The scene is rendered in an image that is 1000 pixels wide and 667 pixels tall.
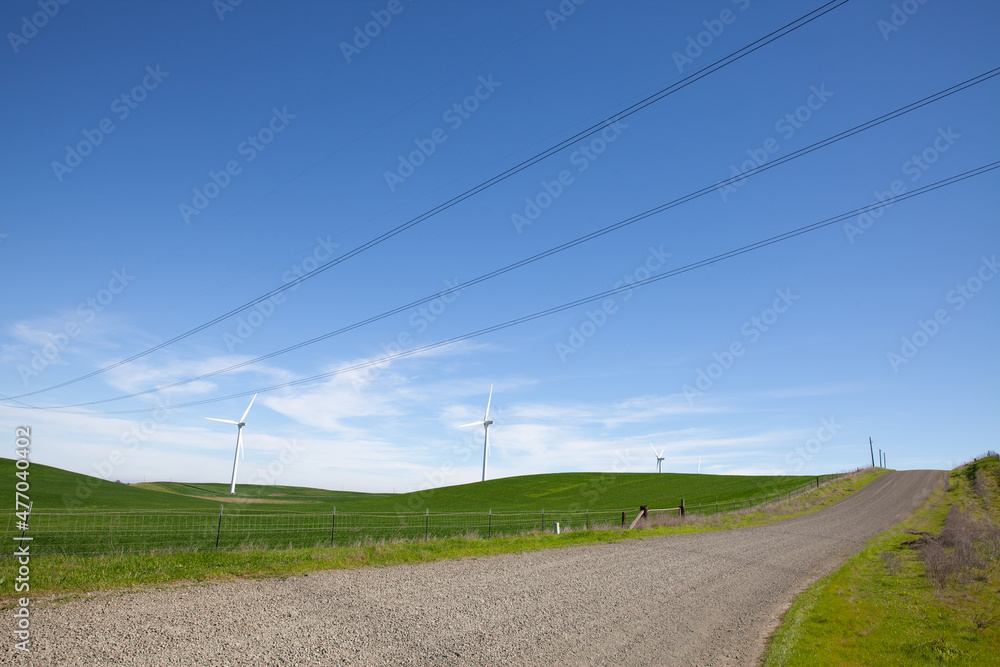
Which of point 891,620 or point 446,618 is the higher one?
point 446,618

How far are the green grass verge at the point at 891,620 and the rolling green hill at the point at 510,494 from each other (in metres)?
41.4

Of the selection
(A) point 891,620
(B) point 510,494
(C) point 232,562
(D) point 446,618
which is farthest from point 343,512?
(A) point 891,620

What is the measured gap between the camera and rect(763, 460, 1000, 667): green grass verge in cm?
1004

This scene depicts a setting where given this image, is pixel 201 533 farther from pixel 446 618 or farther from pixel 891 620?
pixel 891 620

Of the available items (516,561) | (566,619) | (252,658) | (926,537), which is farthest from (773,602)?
(926,537)

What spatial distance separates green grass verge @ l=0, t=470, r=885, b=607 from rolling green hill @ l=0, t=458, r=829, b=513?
3704 centimetres

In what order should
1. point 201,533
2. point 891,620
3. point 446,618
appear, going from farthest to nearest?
point 201,533, point 891,620, point 446,618

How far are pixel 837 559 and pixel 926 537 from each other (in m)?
6.68

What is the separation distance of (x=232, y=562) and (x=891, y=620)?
16601mm

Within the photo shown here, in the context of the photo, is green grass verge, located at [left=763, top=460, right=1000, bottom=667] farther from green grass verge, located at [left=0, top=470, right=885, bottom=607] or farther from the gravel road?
green grass verge, located at [left=0, top=470, right=885, bottom=607]

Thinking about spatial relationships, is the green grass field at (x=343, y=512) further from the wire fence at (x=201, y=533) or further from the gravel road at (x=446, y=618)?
the gravel road at (x=446, y=618)

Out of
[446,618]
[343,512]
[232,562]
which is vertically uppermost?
[232,562]

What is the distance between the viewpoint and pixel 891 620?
1252 cm

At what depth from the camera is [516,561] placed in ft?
62.0
